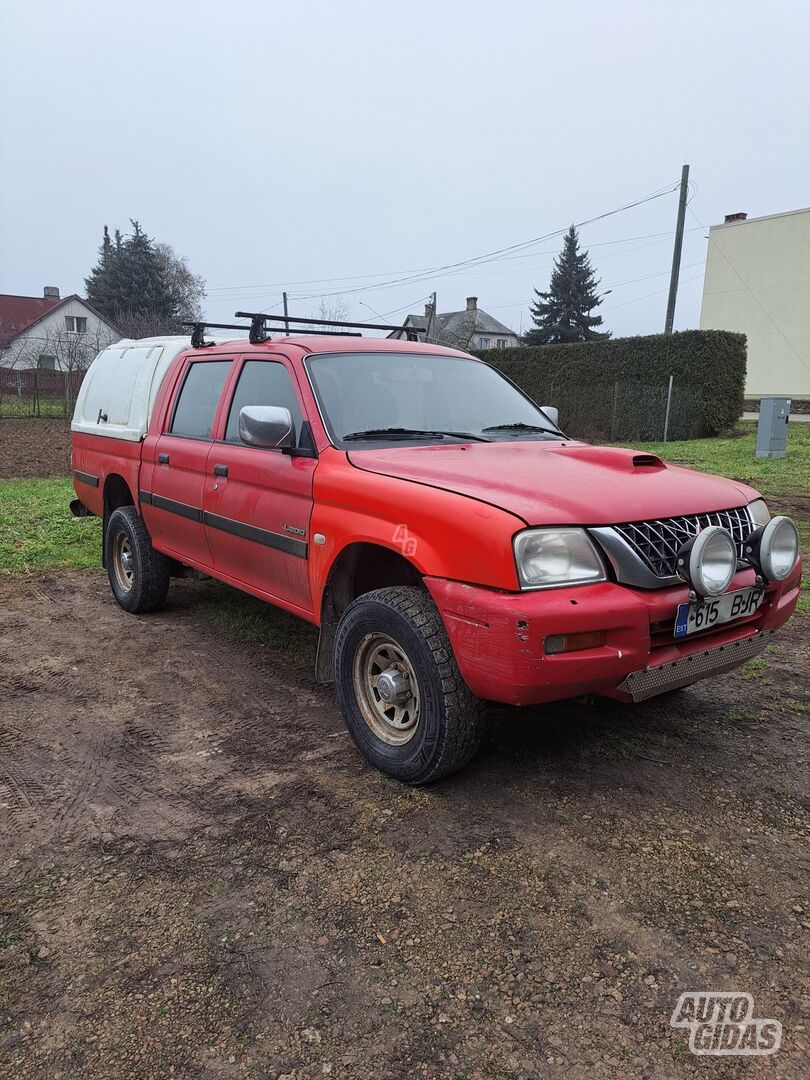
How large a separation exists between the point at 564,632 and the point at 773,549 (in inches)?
48.3

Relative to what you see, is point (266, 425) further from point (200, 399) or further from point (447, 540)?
point (200, 399)

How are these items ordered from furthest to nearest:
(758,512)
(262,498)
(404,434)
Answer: (262,498)
(404,434)
(758,512)

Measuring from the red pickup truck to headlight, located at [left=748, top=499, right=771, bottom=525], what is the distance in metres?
0.01

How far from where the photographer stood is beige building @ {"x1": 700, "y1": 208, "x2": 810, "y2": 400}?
3647cm

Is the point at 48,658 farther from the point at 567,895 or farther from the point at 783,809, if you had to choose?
the point at 783,809

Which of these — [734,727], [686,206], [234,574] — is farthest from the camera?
[686,206]

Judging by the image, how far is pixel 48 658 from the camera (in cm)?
485

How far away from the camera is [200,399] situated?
4.94 metres


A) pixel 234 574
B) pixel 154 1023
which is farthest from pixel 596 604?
pixel 234 574

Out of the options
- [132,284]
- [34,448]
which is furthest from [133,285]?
[34,448]

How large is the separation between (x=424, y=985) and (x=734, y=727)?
7.43 feet

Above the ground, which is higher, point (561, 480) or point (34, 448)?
point (561, 480)

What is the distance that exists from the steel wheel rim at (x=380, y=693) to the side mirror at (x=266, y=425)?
112cm

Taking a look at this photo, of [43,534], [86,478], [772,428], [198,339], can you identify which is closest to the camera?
[198,339]
